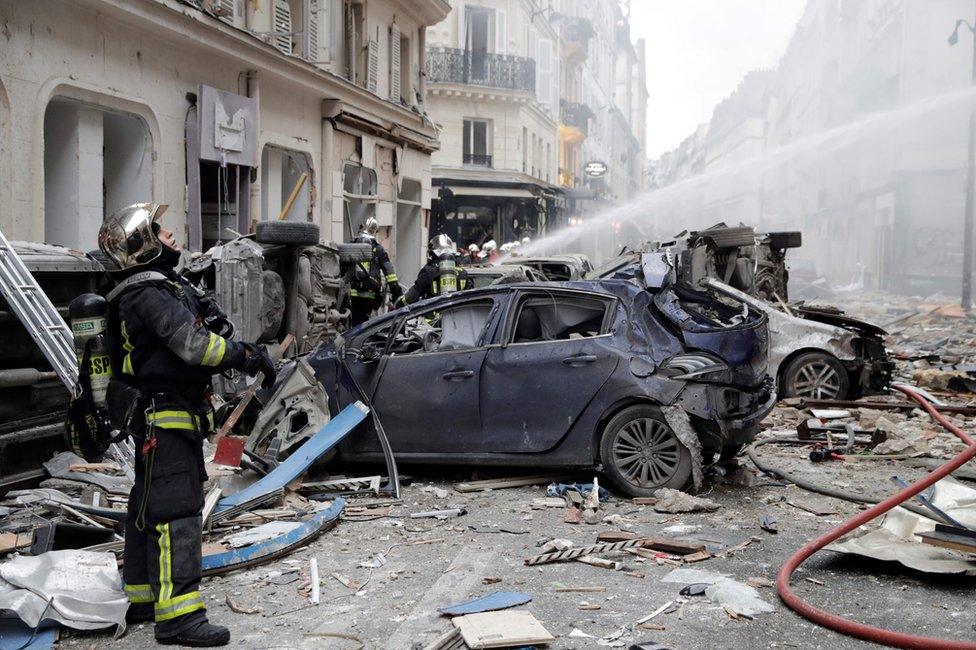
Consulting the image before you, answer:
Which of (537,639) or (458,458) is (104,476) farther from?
(537,639)

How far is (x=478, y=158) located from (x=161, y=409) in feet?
106

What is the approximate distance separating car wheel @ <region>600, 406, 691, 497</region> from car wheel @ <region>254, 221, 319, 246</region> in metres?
4.72

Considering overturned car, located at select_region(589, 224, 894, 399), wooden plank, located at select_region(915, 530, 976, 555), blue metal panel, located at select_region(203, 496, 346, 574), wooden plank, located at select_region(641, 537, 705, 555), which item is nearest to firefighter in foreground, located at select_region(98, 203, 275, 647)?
blue metal panel, located at select_region(203, 496, 346, 574)

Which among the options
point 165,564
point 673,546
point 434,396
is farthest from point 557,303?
point 165,564

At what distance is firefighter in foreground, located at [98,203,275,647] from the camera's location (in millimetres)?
4500

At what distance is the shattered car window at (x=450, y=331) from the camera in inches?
304

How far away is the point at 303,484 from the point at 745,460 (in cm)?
384

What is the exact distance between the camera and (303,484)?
712cm

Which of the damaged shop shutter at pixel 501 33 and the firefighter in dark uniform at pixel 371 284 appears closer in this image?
the firefighter in dark uniform at pixel 371 284

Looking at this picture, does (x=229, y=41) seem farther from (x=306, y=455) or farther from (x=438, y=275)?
(x=306, y=455)

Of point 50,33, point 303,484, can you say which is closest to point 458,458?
point 303,484

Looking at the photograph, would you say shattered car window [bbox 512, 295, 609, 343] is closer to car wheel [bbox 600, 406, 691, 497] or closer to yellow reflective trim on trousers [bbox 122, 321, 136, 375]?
car wheel [bbox 600, 406, 691, 497]

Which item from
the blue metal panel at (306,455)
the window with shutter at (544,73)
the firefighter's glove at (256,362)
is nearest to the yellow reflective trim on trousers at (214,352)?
the firefighter's glove at (256,362)

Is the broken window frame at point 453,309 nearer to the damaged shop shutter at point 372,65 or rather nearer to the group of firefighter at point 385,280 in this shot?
the group of firefighter at point 385,280
